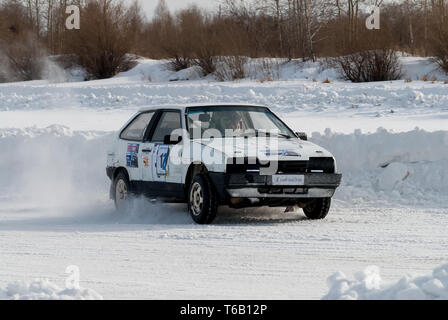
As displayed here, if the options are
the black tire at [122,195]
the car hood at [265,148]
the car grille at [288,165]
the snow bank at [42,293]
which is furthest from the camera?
the black tire at [122,195]

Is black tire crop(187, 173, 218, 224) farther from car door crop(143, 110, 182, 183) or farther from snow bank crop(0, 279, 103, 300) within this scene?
snow bank crop(0, 279, 103, 300)

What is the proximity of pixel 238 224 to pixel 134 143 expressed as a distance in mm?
2201

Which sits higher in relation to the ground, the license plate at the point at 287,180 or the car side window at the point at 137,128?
the car side window at the point at 137,128

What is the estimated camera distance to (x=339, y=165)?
14148 millimetres

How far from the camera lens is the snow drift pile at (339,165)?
1305cm

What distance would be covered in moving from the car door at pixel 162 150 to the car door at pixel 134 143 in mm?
180

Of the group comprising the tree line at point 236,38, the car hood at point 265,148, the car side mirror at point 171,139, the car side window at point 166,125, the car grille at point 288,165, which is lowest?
the car grille at point 288,165

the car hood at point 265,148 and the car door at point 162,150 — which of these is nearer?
the car hood at point 265,148

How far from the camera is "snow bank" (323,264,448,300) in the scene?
17.7 ft

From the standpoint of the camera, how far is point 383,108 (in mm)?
23422

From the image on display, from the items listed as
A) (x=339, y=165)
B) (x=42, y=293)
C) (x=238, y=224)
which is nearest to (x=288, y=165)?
(x=238, y=224)

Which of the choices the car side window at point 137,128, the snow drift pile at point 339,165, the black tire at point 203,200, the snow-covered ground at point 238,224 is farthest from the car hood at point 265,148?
the snow drift pile at point 339,165

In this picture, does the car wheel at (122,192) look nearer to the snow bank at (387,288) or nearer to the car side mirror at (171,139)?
the car side mirror at (171,139)

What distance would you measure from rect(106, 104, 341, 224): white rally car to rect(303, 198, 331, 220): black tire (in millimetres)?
12
